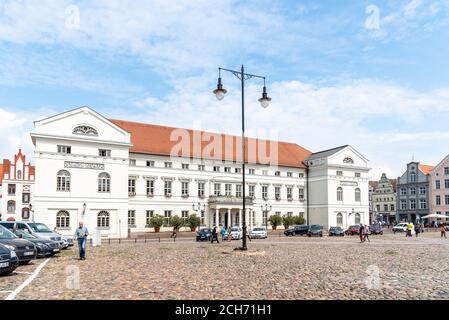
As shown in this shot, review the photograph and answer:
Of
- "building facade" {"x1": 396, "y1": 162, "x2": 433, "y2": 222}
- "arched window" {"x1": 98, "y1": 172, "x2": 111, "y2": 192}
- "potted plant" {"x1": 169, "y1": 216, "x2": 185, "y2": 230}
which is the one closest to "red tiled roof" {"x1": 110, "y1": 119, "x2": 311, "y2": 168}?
"arched window" {"x1": 98, "y1": 172, "x2": 111, "y2": 192}

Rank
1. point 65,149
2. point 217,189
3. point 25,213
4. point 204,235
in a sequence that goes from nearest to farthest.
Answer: point 204,235 → point 65,149 → point 217,189 → point 25,213

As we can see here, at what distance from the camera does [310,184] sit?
6650 cm

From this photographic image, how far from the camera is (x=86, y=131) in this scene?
1848 inches

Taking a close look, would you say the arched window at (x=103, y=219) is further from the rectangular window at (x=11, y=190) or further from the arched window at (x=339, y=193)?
the rectangular window at (x=11, y=190)

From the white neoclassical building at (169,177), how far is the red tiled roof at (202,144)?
0.14m

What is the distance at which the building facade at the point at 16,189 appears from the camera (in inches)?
2970

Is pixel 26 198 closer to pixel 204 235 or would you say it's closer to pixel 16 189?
pixel 16 189

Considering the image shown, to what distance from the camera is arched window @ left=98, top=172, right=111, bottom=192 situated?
47500mm

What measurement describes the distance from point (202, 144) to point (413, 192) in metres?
52.8

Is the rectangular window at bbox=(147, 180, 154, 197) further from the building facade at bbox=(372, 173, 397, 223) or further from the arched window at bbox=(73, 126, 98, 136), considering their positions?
the building facade at bbox=(372, 173, 397, 223)

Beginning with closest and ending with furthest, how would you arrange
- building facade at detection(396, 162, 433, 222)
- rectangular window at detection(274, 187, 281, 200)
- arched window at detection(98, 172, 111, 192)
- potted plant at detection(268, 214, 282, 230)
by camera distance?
arched window at detection(98, 172, 111, 192) → potted plant at detection(268, 214, 282, 230) → rectangular window at detection(274, 187, 281, 200) → building facade at detection(396, 162, 433, 222)

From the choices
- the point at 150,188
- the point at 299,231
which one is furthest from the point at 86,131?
the point at 299,231

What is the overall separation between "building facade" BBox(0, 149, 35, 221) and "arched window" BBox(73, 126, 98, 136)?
114 feet

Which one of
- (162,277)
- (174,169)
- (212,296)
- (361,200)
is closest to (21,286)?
(162,277)
